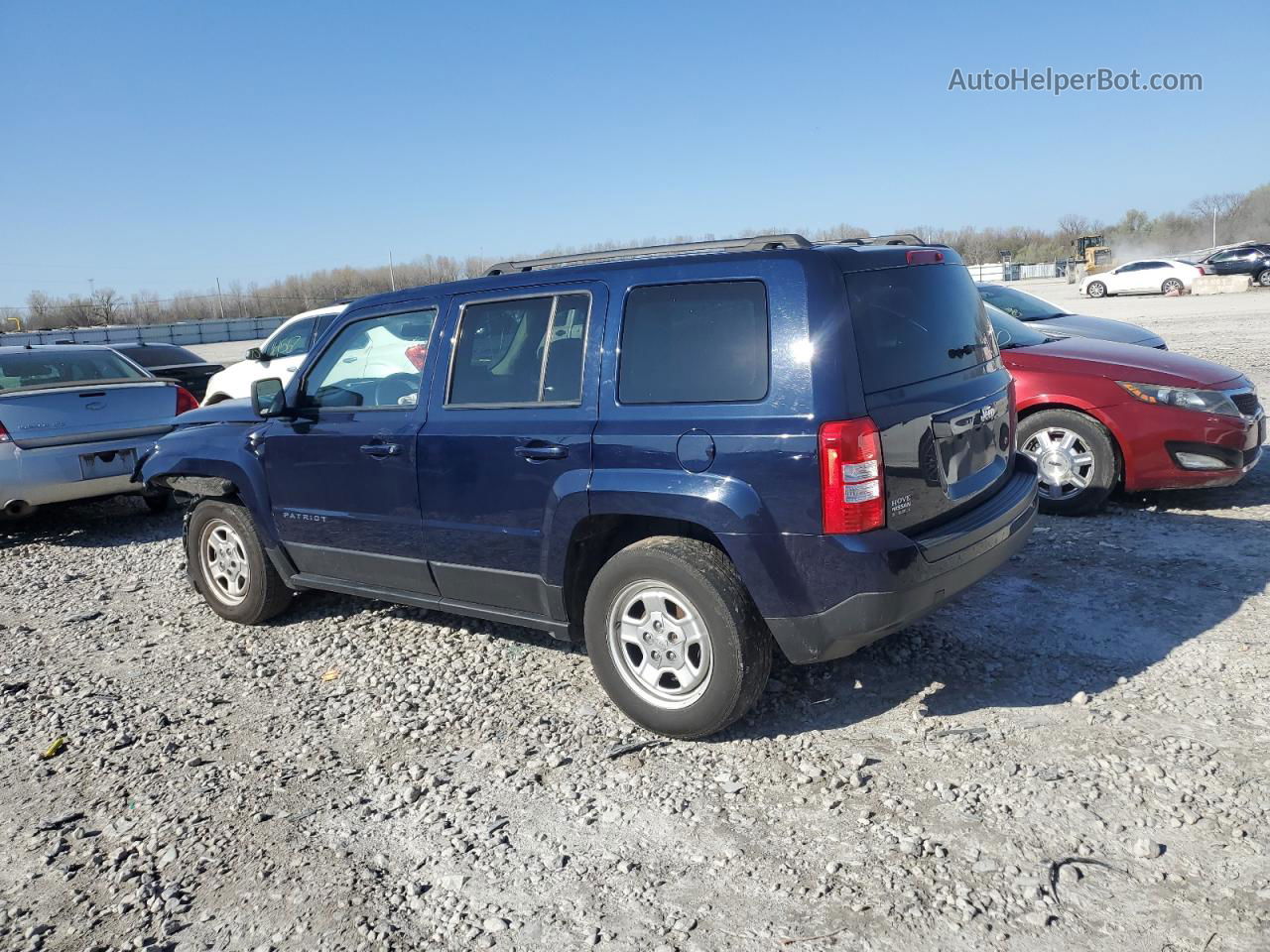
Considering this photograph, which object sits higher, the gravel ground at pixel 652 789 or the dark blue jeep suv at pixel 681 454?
the dark blue jeep suv at pixel 681 454

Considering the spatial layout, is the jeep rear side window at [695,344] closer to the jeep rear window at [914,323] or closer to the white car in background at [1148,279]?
the jeep rear window at [914,323]

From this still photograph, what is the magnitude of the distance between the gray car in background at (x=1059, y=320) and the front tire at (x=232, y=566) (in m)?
6.80

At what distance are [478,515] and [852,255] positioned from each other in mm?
1964

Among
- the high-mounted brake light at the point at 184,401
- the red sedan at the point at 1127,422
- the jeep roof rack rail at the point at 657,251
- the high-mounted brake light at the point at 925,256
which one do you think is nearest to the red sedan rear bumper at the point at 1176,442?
the red sedan at the point at 1127,422

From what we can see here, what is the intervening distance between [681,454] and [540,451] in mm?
700

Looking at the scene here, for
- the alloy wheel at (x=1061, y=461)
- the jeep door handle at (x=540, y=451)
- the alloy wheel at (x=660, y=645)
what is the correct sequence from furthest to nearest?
1. the alloy wheel at (x=1061, y=461)
2. the jeep door handle at (x=540, y=451)
3. the alloy wheel at (x=660, y=645)

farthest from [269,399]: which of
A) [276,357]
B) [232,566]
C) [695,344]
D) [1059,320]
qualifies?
[1059,320]

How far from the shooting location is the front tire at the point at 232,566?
222 inches

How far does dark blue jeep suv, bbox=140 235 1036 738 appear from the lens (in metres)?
3.54

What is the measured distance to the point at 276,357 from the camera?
39.5 ft

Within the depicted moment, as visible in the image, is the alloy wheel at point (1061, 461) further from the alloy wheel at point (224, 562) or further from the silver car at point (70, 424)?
the silver car at point (70, 424)

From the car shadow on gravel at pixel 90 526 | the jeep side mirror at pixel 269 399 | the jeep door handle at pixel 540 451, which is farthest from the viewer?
the car shadow on gravel at pixel 90 526

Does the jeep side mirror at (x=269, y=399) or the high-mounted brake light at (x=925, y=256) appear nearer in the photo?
the high-mounted brake light at (x=925, y=256)

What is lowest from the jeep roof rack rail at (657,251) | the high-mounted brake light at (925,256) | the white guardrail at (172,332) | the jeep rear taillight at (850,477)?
the jeep rear taillight at (850,477)
